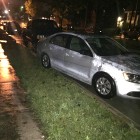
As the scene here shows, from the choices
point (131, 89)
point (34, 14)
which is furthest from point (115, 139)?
point (34, 14)

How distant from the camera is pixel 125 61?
735cm

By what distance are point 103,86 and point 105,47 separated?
1.52 m

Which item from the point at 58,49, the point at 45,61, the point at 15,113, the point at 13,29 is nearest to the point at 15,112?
the point at 15,113

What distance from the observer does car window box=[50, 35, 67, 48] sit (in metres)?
9.25

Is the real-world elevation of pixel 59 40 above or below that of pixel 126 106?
above

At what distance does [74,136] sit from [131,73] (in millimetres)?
2698

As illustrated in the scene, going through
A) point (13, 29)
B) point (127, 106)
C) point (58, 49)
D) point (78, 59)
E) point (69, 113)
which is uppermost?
point (58, 49)

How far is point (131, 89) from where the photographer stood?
679 centimetres

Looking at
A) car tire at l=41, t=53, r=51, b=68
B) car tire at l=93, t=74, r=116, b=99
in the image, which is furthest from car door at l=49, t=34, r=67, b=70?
car tire at l=93, t=74, r=116, b=99

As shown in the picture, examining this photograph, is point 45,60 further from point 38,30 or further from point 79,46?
point 38,30

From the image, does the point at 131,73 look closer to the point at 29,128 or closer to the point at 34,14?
the point at 29,128

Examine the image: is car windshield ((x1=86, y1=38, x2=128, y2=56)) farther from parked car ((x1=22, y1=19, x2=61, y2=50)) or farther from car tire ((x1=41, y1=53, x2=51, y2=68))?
parked car ((x1=22, y1=19, x2=61, y2=50))

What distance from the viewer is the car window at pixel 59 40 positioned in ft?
30.3

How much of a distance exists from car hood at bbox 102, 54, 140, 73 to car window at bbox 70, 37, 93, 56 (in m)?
0.60
